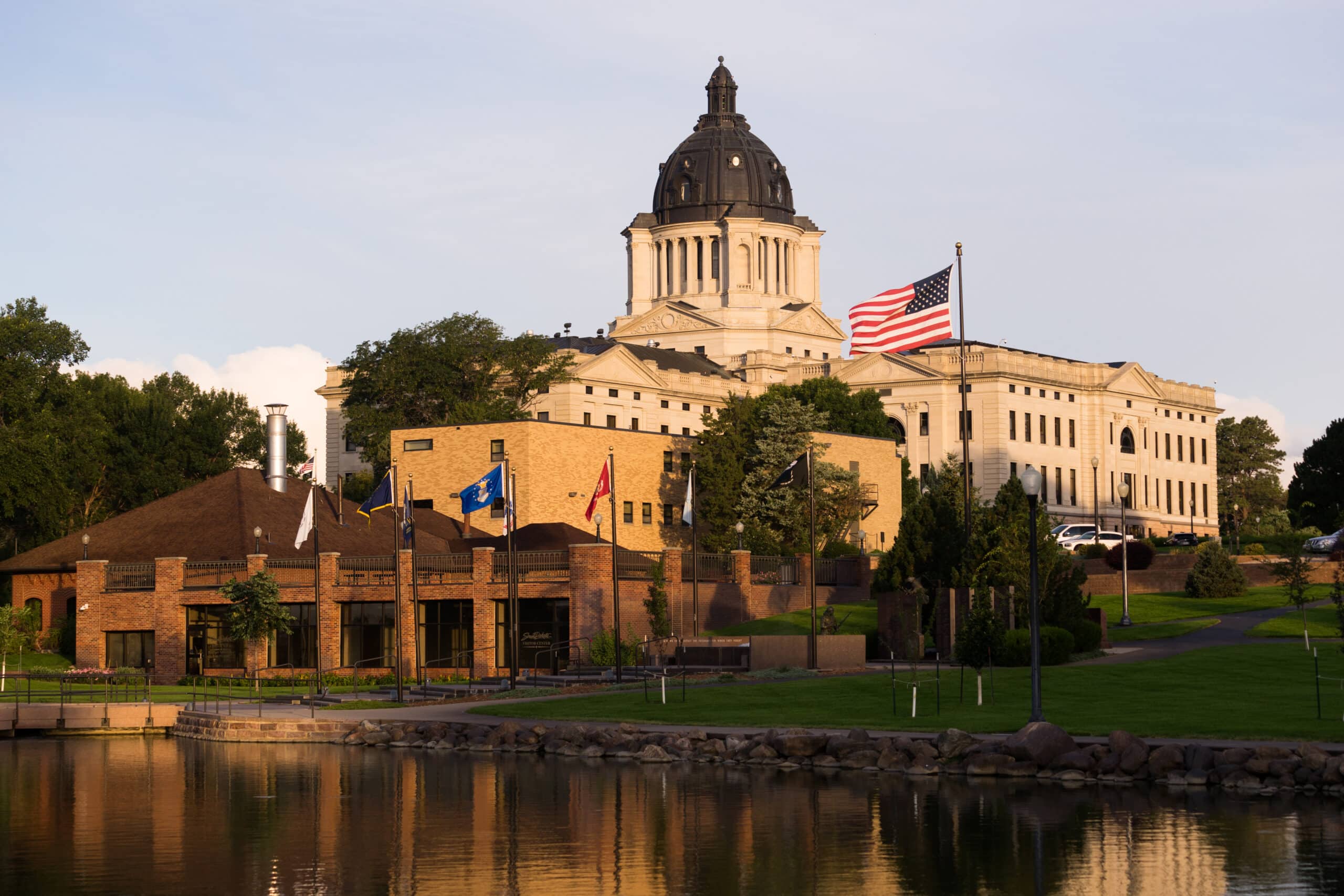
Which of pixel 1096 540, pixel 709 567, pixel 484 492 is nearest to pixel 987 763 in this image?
pixel 484 492

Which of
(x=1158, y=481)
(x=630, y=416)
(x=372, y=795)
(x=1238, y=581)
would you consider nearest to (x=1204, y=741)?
(x=372, y=795)

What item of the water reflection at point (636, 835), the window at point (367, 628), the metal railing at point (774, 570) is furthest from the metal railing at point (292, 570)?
the water reflection at point (636, 835)

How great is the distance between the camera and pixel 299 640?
227ft

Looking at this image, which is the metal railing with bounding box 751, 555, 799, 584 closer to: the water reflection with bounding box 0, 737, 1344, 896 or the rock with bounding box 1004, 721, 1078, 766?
the water reflection with bounding box 0, 737, 1344, 896

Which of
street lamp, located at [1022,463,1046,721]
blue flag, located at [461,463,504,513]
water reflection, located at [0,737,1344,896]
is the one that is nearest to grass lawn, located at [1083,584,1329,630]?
blue flag, located at [461,463,504,513]

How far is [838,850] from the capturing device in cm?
2495

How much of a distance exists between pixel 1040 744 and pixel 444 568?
126 feet

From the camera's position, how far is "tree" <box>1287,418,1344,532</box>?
447 feet

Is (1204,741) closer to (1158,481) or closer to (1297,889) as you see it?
(1297,889)

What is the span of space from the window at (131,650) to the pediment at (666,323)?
370 feet

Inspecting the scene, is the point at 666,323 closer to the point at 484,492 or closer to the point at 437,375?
the point at 437,375

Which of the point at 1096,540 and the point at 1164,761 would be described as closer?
the point at 1164,761

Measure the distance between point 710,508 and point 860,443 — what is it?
13.7 meters

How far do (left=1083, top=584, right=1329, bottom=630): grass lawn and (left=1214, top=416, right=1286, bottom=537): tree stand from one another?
117523mm
